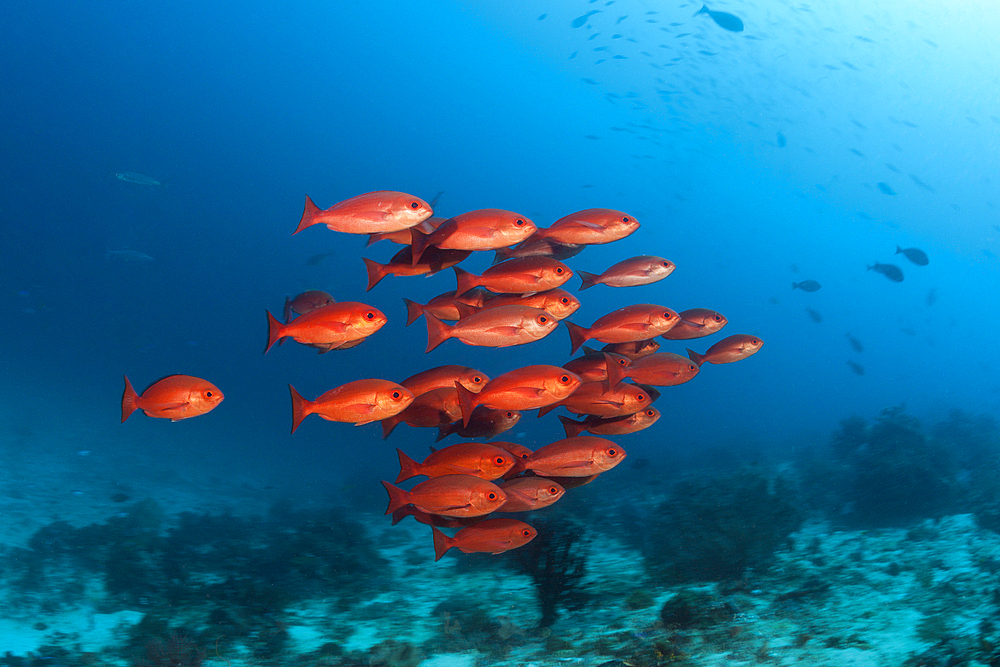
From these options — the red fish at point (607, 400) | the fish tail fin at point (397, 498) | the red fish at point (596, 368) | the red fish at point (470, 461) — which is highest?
the red fish at point (596, 368)

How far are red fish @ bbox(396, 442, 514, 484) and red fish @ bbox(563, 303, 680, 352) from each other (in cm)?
98

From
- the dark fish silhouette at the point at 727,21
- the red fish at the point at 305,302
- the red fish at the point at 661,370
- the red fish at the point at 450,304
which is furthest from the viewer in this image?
the dark fish silhouette at the point at 727,21

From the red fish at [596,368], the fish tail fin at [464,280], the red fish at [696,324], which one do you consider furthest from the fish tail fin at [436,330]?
the red fish at [696,324]

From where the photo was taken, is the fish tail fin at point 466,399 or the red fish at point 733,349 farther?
Answer: the red fish at point 733,349

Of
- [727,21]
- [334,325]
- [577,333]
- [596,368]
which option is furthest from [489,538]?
[727,21]

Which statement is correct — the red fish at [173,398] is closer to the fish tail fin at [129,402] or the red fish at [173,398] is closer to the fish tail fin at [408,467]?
the fish tail fin at [129,402]

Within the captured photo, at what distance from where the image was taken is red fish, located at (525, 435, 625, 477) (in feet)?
10.2

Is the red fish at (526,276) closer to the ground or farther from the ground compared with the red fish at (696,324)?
farther from the ground

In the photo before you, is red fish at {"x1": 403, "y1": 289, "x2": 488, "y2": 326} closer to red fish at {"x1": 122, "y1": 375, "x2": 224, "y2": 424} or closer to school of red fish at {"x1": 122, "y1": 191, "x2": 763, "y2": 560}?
school of red fish at {"x1": 122, "y1": 191, "x2": 763, "y2": 560}

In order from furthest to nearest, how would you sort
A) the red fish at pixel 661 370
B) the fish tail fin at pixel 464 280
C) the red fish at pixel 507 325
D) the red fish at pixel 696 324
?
the red fish at pixel 696 324, the red fish at pixel 661 370, the fish tail fin at pixel 464 280, the red fish at pixel 507 325

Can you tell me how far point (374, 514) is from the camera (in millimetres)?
10312

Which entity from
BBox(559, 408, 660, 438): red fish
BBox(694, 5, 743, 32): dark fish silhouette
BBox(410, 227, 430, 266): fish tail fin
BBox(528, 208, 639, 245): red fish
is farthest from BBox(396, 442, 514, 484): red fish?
BBox(694, 5, 743, 32): dark fish silhouette

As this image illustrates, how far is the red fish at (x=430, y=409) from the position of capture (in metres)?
3.28

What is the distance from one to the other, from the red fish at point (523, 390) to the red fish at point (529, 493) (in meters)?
0.65
